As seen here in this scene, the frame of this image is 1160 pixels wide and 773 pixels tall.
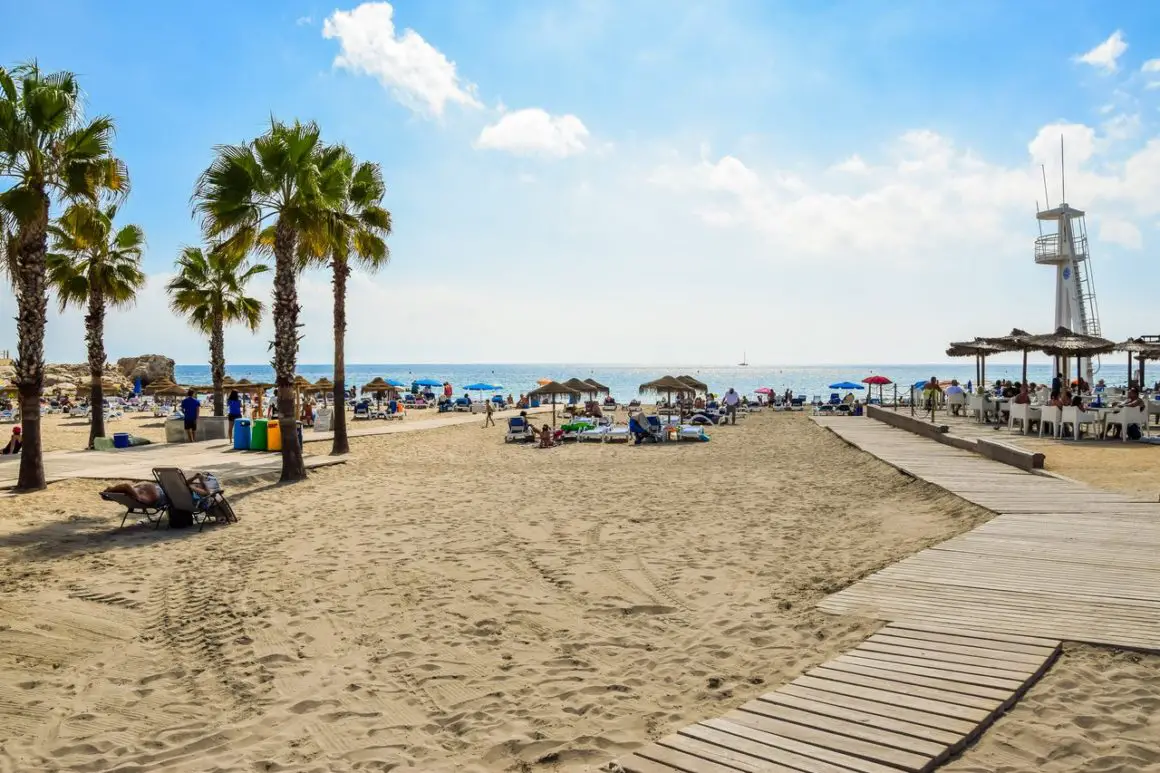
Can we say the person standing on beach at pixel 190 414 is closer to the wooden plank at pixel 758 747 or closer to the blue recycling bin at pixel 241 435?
the blue recycling bin at pixel 241 435

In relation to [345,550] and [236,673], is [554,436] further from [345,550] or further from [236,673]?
[236,673]

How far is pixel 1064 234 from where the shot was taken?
33.5 m

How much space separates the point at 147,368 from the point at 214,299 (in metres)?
58.9

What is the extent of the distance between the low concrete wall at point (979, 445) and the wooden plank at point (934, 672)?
9.25 m

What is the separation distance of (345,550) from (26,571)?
3.16m

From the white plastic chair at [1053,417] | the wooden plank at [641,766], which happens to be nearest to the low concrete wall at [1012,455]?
the white plastic chair at [1053,417]

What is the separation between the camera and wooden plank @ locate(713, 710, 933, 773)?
3.44 meters

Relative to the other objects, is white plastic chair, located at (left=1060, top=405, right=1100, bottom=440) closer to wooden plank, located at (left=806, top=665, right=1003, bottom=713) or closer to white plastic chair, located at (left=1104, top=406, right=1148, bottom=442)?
white plastic chair, located at (left=1104, top=406, right=1148, bottom=442)

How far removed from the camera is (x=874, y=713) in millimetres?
3961

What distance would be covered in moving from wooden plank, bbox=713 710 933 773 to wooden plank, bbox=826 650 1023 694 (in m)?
0.93

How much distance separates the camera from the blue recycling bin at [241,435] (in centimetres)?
1884

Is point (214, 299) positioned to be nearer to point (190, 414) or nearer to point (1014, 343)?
point (190, 414)

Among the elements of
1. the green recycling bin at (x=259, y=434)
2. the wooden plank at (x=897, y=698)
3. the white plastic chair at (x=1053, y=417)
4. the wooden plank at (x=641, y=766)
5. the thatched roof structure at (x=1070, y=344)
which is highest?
the thatched roof structure at (x=1070, y=344)

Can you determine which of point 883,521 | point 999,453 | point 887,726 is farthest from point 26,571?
point 999,453
